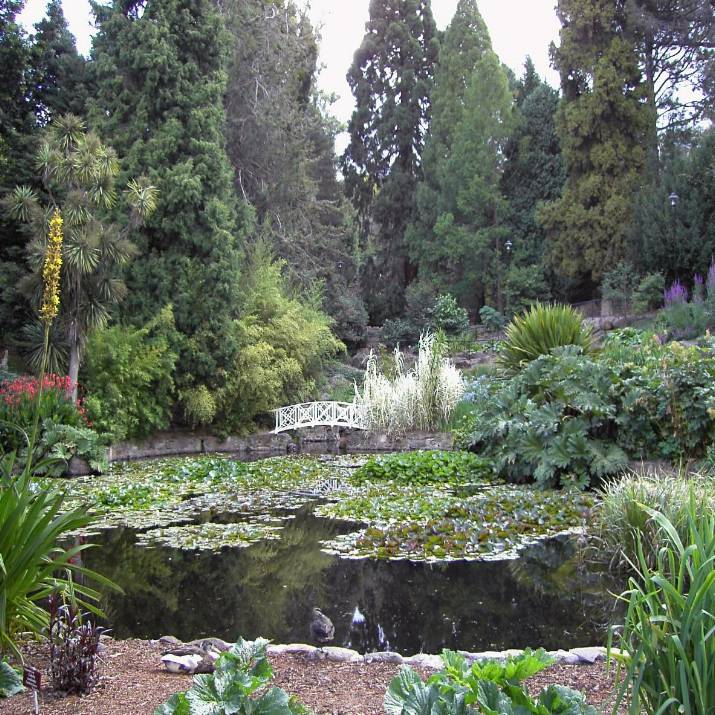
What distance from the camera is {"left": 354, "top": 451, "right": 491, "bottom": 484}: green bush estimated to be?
874cm

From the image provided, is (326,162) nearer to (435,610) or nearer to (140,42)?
(140,42)

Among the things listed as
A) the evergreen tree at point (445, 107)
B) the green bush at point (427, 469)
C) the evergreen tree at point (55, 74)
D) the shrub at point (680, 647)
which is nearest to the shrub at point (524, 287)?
the evergreen tree at point (445, 107)

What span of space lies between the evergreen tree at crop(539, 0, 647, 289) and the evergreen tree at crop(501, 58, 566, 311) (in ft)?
7.33

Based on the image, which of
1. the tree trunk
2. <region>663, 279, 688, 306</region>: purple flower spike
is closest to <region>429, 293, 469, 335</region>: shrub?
<region>663, 279, 688, 306</region>: purple flower spike

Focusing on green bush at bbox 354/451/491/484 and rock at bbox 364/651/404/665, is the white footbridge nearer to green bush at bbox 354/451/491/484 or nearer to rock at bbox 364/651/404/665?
green bush at bbox 354/451/491/484

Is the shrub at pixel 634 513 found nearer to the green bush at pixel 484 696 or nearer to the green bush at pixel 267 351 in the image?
the green bush at pixel 484 696

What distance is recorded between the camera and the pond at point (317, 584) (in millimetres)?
3840

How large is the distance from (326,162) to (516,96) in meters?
7.96

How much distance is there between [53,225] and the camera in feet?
10.9

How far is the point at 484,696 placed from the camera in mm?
1881

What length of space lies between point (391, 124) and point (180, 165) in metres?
14.2

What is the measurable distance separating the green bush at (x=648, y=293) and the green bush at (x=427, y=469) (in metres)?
9.91

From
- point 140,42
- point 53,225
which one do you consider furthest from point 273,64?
point 53,225

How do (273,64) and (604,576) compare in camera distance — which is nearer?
(604,576)
